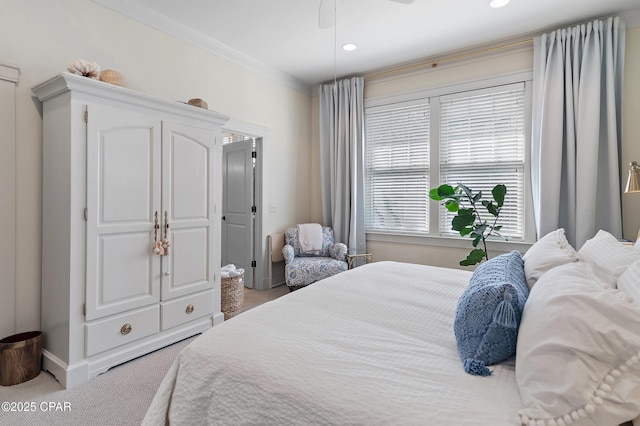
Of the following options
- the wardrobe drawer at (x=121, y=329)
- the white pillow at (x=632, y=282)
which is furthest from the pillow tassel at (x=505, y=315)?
the wardrobe drawer at (x=121, y=329)

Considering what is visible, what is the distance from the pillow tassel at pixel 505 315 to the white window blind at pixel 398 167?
119 inches

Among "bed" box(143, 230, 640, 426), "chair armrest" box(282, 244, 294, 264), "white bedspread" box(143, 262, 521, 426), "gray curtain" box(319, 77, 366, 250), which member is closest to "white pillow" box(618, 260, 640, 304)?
"bed" box(143, 230, 640, 426)

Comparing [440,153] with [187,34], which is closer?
[187,34]

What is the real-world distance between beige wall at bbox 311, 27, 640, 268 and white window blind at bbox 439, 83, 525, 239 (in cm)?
21

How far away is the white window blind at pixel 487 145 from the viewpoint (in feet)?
11.5

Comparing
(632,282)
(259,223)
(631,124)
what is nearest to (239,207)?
(259,223)

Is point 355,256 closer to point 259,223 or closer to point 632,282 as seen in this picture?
point 259,223

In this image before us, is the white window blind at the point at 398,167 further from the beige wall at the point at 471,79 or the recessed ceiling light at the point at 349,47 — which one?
the recessed ceiling light at the point at 349,47

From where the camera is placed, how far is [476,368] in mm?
999

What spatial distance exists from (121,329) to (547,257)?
261cm

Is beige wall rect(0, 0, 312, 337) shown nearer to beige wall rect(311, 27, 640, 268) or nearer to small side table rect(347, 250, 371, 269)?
small side table rect(347, 250, 371, 269)

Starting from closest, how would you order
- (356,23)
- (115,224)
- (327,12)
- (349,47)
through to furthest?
(327,12) < (115,224) < (356,23) < (349,47)

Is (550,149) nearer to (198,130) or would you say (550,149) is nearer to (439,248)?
(439,248)

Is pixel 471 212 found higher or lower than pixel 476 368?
higher
